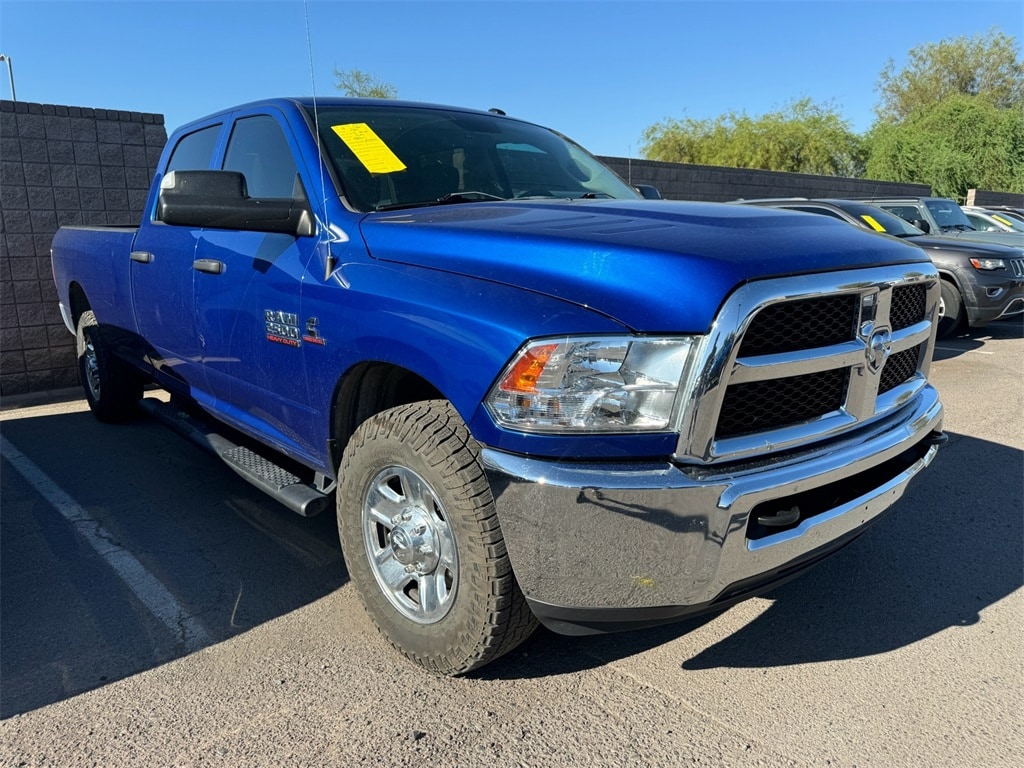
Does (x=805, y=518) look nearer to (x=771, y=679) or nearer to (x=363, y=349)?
(x=771, y=679)

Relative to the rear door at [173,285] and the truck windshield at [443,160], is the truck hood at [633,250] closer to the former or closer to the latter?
A: the truck windshield at [443,160]

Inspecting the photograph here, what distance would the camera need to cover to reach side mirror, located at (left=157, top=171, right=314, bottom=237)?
2.83 meters

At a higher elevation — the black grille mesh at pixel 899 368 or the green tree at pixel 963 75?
the green tree at pixel 963 75

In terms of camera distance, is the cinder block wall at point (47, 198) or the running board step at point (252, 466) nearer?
the running board step at point (252, 466)

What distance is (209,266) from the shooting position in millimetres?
3465

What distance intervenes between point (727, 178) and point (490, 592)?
14373mm

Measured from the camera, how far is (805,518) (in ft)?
7.27

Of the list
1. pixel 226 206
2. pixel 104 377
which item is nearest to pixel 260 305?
pixel 226 206

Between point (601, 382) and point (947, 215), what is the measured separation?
11.4 metres

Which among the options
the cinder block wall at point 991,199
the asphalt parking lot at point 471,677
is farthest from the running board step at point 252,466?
the cinder block wall at point 991,199

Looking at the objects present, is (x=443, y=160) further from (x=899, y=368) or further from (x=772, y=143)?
(x=772, y=143)

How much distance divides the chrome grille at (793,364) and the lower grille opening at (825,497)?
0.16 m

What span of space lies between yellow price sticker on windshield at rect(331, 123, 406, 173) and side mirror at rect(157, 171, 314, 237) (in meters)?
0.32

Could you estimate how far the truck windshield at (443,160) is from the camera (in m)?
3.04
